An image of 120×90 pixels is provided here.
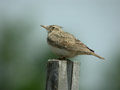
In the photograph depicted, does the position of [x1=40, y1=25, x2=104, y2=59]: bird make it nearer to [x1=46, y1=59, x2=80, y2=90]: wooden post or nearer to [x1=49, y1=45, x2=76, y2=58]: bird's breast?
[x1=49, y1=45, x2=76, y2=58]: bird's breast

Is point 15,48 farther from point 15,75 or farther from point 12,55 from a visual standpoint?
point 15,75

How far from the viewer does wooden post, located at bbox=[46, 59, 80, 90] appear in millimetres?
9375

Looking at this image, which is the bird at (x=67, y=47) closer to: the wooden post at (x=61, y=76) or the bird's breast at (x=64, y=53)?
the bird's breast at (x=64, y=53)

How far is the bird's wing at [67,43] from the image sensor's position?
12062 mm

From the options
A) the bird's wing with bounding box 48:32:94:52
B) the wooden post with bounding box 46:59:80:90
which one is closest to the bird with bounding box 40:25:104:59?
the bird's wing with bounding box 48:32:94:52

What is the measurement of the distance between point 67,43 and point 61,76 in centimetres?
277

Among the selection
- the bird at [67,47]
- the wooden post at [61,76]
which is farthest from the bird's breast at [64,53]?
the wooden post at [61,76]

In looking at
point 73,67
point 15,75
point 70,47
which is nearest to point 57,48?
point 70,47

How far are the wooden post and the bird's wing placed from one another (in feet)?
7.39

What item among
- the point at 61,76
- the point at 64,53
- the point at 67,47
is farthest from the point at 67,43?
the point at 61,76

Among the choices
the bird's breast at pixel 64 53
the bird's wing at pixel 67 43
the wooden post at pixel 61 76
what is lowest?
the wooden post at pixel 61 76

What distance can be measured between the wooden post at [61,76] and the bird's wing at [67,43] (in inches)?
88.7

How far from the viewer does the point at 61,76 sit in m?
9.42

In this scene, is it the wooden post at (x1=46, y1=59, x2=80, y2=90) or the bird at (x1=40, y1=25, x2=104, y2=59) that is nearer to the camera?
the wooden post at (x1=46, y1=59, x2=80, y2=90)
